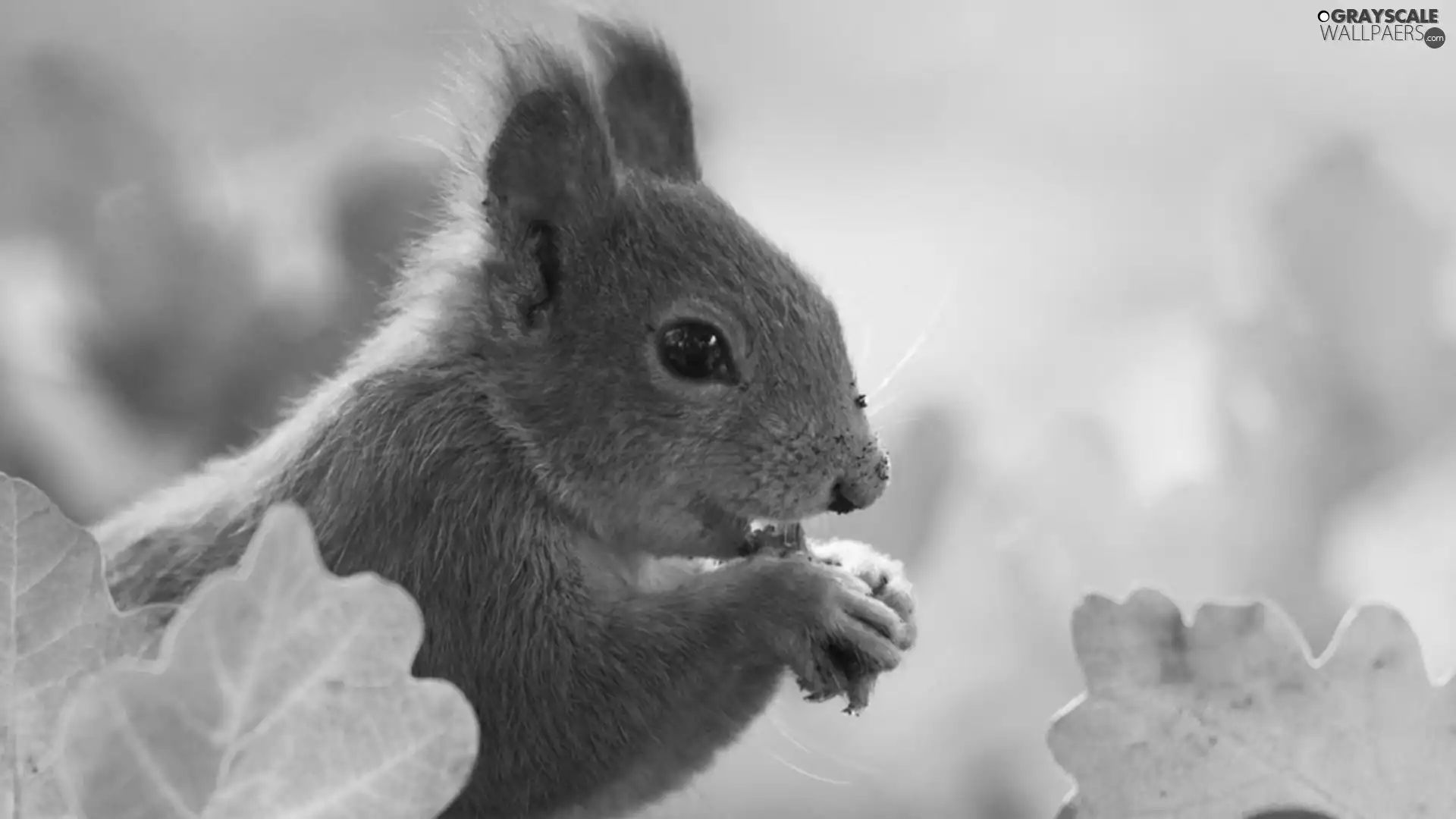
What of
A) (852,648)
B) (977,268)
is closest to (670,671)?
Answer: (852,648)

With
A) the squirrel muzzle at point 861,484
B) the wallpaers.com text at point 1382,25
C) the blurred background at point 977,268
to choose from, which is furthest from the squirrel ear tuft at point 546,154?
the wallpaers.com text at point 1382,25

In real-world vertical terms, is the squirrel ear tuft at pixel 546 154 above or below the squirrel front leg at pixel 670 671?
above

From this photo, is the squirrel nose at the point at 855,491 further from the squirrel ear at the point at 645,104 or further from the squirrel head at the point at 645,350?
the squirrel ear at the point at 645,104

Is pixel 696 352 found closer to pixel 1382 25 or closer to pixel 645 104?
pixel 645 104

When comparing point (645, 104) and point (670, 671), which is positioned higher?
point (645, 104)

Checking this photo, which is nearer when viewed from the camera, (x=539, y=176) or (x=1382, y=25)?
(x=539, y=176)

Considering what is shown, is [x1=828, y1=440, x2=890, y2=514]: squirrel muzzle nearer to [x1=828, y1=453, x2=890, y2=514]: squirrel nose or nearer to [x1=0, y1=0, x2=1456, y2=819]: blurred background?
[x1=828, y1=453, x2=890, y2=514]: squirrel nose

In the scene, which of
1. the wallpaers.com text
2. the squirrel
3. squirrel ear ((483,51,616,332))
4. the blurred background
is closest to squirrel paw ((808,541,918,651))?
the squirrel

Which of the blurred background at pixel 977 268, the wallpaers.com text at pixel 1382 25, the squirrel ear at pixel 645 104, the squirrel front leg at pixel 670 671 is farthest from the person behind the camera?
the wallpaers.com text at pixel 1382 25
